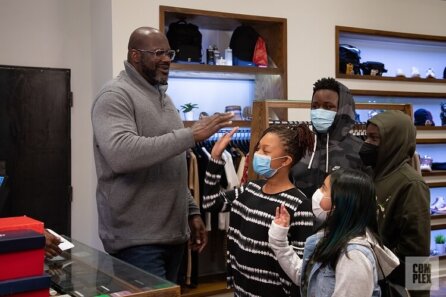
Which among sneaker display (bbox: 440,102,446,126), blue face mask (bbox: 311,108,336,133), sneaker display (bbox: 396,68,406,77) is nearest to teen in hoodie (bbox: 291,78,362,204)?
blue face mask (bbox: 311,108,336,133)

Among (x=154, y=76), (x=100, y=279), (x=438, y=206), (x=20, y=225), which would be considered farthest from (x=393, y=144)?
(x=438, y=206)

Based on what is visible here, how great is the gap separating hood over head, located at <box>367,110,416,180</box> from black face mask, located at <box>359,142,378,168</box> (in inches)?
1.3

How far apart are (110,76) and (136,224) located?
2.21m

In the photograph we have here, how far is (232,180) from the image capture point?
12.9 feet

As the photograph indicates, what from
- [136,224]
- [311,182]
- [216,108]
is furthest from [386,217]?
[216,108]

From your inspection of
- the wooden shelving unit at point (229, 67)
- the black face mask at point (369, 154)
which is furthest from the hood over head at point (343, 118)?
the wooden shelving unit at point (229, 67)

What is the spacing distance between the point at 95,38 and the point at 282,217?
3100mm

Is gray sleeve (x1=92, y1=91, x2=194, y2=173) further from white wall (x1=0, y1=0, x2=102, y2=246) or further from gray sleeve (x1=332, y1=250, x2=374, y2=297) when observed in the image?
white wall (x1=0, y1=0, x2=102, y2=246)

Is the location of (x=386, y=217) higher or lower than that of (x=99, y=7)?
lower

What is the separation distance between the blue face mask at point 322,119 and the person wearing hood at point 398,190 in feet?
0.98

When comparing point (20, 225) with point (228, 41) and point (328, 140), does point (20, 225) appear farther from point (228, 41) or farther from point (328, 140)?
point (228, 41)

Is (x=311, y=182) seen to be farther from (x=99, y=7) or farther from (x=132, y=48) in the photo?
(x=99, y=7)

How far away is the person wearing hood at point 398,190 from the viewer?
2.05 metres

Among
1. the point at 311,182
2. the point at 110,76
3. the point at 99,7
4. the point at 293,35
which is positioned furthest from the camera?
the point at 293,35
